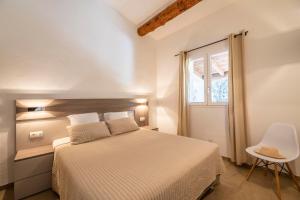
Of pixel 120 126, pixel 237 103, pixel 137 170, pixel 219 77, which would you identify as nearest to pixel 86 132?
pixel 120 126

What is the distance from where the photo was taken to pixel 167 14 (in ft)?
9.62

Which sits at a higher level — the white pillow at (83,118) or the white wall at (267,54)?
the white wall at (267,54)

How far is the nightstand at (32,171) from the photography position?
1735 mm

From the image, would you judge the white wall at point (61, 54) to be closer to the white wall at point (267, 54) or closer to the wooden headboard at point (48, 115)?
the wooden headboard at point (48, 115)

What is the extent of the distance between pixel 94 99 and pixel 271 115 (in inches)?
120

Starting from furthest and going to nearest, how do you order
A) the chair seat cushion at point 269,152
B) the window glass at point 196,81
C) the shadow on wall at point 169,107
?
the shadow on wall at point 169,107
the window glass at point 196,81
the chair seat cushion at point 269,152

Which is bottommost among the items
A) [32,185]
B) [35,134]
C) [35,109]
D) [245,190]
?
[245,190]

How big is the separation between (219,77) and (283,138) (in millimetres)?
1433

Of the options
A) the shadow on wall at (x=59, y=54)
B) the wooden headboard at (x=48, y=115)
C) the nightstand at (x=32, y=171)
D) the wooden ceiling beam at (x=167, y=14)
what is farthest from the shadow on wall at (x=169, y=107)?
the nightstand at (x=32, y=171)

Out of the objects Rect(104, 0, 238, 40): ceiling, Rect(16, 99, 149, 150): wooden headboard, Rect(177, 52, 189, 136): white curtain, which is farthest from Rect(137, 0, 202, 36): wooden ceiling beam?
Rect(16, 99, 149, 150): wooden headboard

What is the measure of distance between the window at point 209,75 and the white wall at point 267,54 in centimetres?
33

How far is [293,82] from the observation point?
6.79 ft

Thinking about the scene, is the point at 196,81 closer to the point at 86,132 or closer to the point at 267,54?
the point at 267,54

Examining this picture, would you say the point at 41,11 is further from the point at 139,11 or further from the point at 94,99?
the point at 139,11
